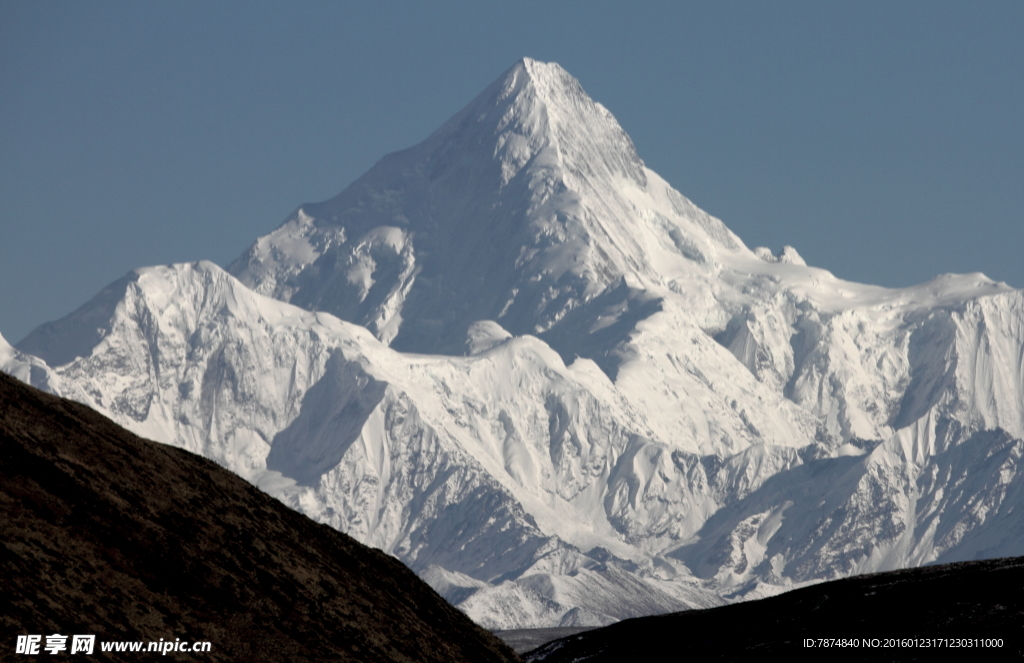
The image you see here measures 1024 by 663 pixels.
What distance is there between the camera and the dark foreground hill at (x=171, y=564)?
6900 centimetres

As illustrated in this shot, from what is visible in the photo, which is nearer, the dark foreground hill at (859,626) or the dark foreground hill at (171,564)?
the dark foreground hill at (171,564)

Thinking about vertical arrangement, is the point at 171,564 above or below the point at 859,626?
above

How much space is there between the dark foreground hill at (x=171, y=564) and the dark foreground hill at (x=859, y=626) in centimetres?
1210

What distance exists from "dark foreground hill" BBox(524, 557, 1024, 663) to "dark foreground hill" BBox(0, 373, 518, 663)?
1210 centimetres

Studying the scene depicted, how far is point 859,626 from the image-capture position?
9338cm

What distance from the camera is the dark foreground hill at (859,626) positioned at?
282 ft

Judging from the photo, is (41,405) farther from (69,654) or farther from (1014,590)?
(1014,590)

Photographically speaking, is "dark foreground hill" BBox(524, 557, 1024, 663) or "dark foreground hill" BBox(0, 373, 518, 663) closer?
"dark foreground hill" BBox(0, 373, 518, 663)

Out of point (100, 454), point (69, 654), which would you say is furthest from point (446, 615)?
point (69, 654)

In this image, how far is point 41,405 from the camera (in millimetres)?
87250

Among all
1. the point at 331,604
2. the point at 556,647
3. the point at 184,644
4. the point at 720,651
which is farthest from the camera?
the point at 556,647

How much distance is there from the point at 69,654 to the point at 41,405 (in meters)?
25.9

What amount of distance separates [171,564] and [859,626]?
130 ft

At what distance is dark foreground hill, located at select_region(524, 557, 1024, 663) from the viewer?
86.0 metres
